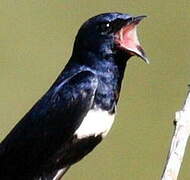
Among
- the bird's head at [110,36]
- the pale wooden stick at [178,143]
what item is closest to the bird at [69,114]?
the bird's head at [110,36]

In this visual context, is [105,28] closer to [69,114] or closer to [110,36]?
[110,36]

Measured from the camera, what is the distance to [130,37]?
20.0 ft

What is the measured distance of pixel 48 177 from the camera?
620 centimetres

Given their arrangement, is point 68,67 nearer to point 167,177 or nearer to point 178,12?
point 167,177

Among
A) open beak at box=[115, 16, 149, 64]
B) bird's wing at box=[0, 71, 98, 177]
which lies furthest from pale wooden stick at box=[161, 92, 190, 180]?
bird's wing at box=[0, 71, 98, 177]

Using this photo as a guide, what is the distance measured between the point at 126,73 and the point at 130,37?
114cm

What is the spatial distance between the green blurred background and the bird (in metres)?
1.00

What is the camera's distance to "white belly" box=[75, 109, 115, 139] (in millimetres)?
6070

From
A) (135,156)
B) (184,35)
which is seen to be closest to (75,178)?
(135,156)

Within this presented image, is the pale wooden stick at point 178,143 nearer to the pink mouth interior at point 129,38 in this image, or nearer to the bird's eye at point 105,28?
the pink mouth interior at point 129,38

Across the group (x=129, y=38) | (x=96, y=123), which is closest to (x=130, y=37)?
(x=129, y=38)

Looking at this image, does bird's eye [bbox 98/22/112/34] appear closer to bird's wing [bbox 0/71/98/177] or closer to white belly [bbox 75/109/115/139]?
bird's wing [bbox 0/71/98/177]

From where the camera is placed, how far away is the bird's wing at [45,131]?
244 inches

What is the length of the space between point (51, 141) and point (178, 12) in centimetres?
150
